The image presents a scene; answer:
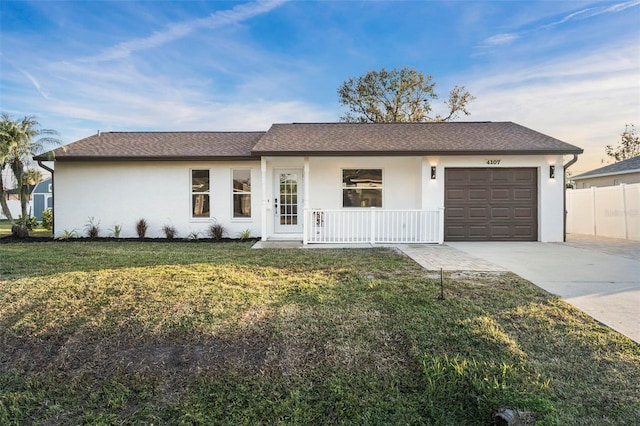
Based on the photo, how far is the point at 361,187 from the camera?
1114 centimetres

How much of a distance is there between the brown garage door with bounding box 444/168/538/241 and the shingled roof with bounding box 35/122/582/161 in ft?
2.63

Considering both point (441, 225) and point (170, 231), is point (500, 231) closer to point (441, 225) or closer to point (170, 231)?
point (441, 225)

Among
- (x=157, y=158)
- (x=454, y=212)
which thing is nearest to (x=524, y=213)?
(x=454, y=212)

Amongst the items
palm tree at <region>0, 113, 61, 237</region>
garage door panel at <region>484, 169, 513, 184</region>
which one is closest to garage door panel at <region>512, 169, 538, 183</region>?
garage door panel at <region>484, 169, 513, 184</region>

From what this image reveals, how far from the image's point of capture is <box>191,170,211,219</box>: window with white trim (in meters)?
11.2

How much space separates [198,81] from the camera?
44.2ft

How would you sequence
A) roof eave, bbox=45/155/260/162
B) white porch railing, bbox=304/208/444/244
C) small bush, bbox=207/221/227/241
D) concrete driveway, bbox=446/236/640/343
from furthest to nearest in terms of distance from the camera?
small bush, bbox=207/221/227/241
roof eave, bbox=45/155/260/162
white porch railing, bbox=304/208/444/244
concrete driveway, bbox=446/236/640/343

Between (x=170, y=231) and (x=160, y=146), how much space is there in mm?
2949

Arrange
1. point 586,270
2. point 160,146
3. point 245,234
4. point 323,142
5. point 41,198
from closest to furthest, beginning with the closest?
1. point 586,270
2. point 323,142
3. point 245,234
4. point 160,146
5. point 41,198

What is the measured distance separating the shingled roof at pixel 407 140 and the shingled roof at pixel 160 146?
1148 millimetres

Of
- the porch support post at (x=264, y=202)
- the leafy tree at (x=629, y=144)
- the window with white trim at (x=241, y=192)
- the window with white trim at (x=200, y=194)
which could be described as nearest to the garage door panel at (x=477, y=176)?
the porch support post at (x=264, y=202)

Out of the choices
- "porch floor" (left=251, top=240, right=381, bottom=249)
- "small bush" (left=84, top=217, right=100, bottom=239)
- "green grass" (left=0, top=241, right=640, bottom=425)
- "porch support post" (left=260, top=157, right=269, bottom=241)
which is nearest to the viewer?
"green grass" (left=0, top=241, right=640, bottom=425)

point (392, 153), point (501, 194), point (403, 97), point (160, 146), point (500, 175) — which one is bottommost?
point (501, 194)

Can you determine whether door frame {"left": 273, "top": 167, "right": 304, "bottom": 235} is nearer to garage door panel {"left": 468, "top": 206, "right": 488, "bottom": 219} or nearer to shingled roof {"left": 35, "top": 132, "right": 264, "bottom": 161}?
shingled roof {"left": 35, "top": 132, "right": 264, "bottom": 161}
